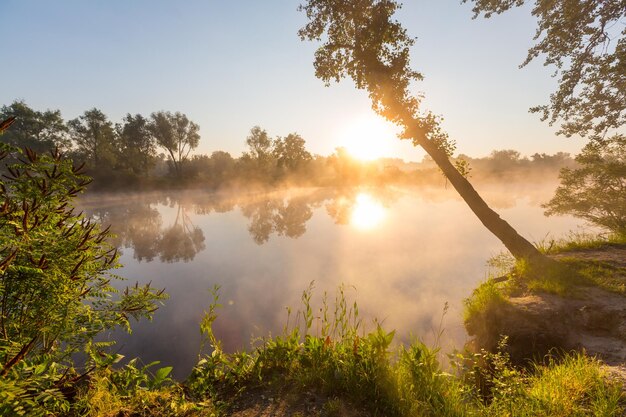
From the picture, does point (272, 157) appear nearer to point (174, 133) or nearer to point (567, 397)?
point (174, 133)

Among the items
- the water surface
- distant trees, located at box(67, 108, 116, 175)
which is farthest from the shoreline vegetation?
distant trees, located at box(67, 108, 116, 175)

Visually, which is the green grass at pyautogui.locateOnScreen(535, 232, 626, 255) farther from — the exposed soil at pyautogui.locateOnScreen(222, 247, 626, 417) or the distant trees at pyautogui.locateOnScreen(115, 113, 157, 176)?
the distant trees at pyautogui.locateOnScreen(115, 113, 157, 176)

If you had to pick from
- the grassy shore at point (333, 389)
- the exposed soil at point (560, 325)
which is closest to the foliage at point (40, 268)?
the grassy shore at point (333, 389)

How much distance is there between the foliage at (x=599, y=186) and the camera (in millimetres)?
12278

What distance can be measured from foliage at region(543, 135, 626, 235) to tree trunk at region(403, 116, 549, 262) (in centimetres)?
625

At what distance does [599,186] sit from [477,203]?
757cm

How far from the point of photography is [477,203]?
34.8ft

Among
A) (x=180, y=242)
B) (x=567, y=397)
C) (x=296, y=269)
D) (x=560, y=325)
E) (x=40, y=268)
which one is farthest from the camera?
(x=180, y=242)

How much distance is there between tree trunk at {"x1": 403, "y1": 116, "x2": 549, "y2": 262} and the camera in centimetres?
999


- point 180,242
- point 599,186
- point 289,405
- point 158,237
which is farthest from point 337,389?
point 158,237

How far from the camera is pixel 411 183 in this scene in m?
77.5

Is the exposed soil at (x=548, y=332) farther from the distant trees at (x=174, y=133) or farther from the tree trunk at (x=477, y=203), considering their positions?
the distant trees at (x=174, y=133)

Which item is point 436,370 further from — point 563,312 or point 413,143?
point 413,143

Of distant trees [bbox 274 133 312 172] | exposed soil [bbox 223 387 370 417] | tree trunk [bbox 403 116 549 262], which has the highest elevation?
distant trees [bbox 274 133 312 172]
